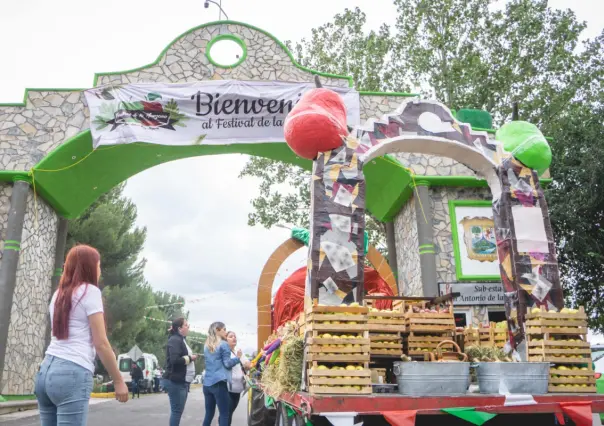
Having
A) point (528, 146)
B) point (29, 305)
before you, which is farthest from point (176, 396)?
point (29, 305)

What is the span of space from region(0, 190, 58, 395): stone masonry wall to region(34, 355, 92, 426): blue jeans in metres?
7.72

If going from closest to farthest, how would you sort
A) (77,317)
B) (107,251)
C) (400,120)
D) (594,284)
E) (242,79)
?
(77,317)
(400,120)
(242,79)
(594,284)
(107,251)

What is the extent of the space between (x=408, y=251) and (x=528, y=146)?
4516 mm

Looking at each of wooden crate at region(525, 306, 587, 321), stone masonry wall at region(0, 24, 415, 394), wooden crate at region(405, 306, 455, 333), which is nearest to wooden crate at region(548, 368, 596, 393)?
wooden crate at region(525, 306, 587, 321)

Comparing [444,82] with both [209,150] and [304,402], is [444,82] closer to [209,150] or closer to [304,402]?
[209,150]

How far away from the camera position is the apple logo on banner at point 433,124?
6.46 metres

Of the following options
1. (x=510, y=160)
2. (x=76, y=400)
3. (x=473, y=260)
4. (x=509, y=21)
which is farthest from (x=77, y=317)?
(x=509, y=21)

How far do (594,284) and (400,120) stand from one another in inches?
474

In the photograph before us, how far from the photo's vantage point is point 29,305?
1026 centimetres

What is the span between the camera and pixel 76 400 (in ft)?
9.84

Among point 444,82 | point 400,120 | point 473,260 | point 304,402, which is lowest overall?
point 304,402

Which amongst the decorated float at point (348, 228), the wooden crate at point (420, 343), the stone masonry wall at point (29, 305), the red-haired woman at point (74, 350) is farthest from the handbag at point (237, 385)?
the stone masonry wall at point (29, 305)

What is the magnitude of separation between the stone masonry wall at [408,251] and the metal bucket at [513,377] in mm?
5049

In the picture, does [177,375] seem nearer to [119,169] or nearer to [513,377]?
[513,377]
